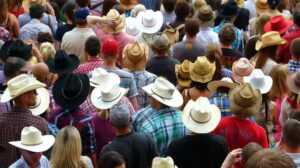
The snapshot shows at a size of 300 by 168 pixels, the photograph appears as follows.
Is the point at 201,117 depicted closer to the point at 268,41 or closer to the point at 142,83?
the point at 142,83

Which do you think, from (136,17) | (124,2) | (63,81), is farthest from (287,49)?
(63,81)

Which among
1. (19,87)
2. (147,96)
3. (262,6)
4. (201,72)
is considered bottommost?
(262,6)

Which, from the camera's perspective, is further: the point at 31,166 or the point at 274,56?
the point at 274,56

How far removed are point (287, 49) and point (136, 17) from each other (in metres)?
2.62

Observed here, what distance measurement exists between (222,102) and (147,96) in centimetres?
150

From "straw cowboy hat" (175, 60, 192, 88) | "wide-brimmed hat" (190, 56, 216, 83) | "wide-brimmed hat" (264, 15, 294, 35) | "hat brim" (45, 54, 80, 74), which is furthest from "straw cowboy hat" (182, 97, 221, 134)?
"wide-brimmed hat" (264, 15, 294, 35)

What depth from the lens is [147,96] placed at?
8.71 metres

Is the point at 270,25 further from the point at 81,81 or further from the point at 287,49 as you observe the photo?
the point at 81,81

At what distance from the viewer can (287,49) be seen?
1042cm

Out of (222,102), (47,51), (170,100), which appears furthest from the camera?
(47,51)

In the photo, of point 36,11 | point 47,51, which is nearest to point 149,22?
point 36,11

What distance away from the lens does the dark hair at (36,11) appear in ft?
36.9

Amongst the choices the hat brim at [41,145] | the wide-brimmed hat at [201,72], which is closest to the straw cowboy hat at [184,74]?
the wide-brimmed hat at [201,72]

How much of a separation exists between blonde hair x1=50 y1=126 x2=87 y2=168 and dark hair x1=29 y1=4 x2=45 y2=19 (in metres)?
5.44
